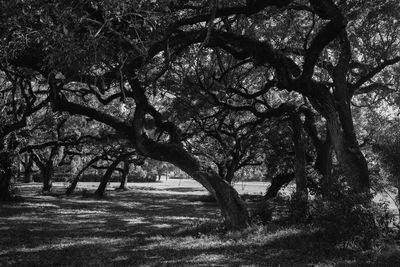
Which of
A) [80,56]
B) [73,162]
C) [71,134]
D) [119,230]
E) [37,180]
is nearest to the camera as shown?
[80,56]

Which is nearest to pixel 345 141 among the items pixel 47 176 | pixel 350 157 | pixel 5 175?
pixel 350 157

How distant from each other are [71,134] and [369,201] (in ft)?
61.2

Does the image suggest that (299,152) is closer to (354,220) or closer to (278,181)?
(354,220)

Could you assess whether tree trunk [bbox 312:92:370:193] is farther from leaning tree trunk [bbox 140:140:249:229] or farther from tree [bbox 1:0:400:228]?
leaning tree trunk [bbox 140:140:249:229]

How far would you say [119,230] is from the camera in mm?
12844

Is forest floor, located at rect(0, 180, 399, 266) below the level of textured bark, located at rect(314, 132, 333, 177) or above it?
below

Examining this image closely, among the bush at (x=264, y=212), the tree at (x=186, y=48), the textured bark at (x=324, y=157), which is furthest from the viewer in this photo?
the textured bark at (x=324, y=157)

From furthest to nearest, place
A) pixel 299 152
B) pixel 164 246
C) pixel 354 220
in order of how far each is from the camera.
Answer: pixel 299 152 < pixel 164 246 < pixel 354 220

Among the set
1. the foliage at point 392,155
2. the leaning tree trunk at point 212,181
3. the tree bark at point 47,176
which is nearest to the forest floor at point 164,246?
the leaning tree trunk at point 212,181

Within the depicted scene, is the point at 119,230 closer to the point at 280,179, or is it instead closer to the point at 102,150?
the point at 280,179

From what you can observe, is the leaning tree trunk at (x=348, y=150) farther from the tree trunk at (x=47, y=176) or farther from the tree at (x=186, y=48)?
the tree trunk at (x=47, y=176)

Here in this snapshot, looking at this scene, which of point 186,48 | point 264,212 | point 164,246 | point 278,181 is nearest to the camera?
point 164,246

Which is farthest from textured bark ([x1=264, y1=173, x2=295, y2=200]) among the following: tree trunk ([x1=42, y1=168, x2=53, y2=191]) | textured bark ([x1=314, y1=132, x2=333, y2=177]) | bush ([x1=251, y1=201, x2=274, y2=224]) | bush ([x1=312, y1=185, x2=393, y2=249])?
tree trunk ([x1=42, y1=168, x2=53, y2=191])

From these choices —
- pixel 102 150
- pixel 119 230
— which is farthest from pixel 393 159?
pixel 102 150
